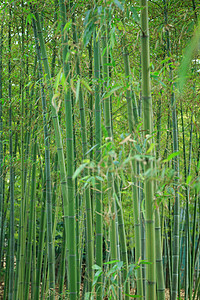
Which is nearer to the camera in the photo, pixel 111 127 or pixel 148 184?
pixel 148 184

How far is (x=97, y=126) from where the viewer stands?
2316mm

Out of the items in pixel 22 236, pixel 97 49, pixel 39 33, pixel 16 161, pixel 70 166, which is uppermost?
pixel 39 33

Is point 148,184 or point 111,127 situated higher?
point 111,127

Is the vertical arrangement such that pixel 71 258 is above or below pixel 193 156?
below

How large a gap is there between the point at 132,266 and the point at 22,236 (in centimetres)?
243

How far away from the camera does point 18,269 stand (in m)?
4.14

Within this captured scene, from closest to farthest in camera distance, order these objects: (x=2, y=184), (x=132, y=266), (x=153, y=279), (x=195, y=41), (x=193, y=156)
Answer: (x=195, y=41)
(x=153, y=279)
(x=132, y=266)
(x=2, y=184)
(x=193, y=156)

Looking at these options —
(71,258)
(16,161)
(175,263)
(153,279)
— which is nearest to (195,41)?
(153,279)

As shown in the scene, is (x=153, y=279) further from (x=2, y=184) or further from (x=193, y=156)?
(x=193, y=156)

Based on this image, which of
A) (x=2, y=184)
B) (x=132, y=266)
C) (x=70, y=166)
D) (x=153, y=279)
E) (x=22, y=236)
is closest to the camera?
(x=153, y=279)

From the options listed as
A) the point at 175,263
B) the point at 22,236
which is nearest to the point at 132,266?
the point at 175,263

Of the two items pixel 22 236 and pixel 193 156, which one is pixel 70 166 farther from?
pixel 193 156

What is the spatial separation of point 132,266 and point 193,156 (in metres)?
4.27

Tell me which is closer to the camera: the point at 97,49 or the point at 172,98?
the point at 97,49
